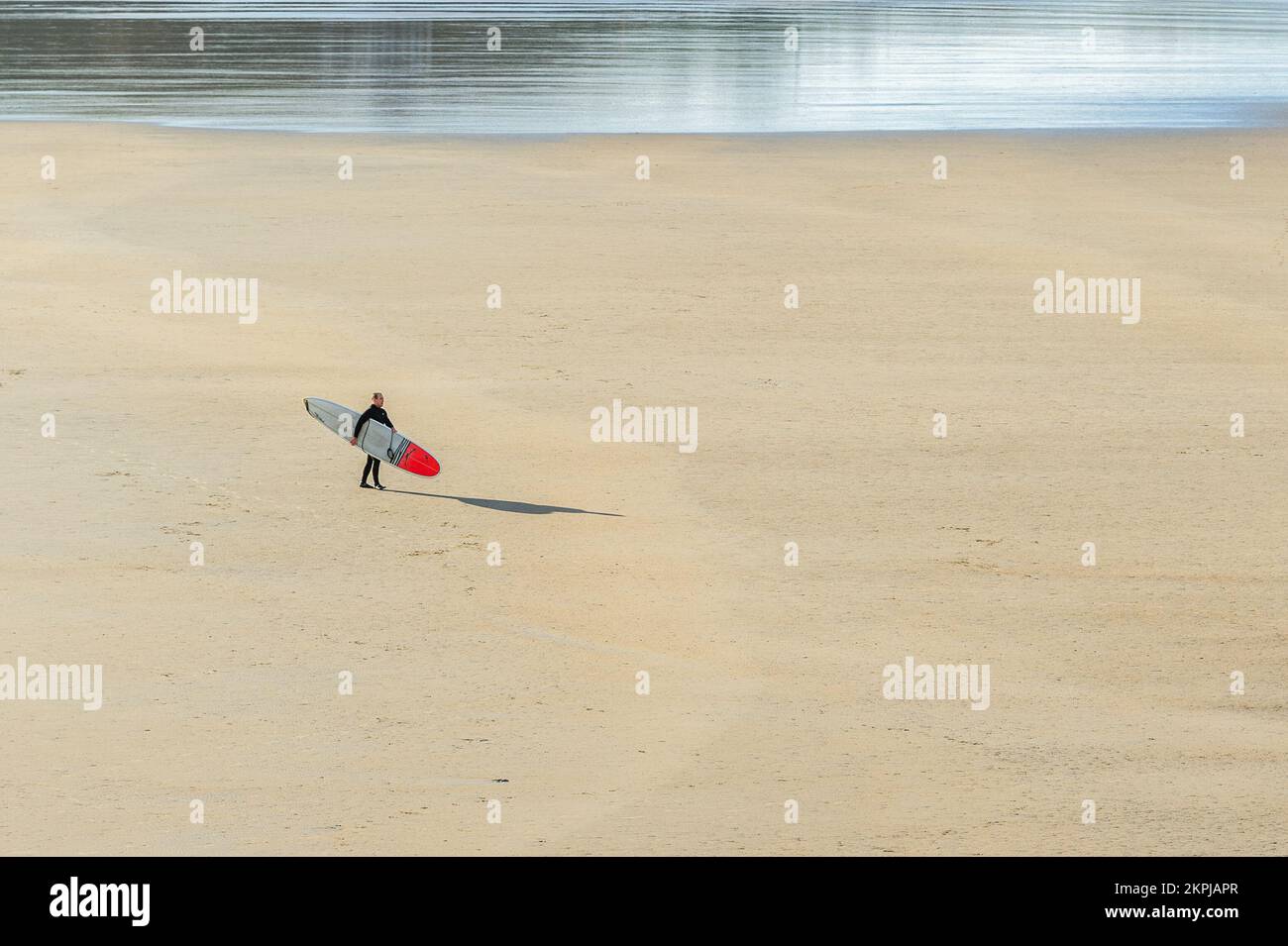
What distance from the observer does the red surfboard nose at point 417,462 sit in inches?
667

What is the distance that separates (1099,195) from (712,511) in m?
19.0

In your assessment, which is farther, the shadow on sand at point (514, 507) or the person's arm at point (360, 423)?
the person's arm at point (360, 423)

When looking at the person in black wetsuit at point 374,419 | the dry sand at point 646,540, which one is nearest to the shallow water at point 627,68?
the dry sand at point 646,540

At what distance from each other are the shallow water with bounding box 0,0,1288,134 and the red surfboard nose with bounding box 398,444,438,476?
83.2 ft

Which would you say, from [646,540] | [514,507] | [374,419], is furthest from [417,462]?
[646,540]

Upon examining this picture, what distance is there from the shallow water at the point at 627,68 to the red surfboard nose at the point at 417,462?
25.4 meters

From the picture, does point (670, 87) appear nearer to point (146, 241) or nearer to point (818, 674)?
point (146, 241)

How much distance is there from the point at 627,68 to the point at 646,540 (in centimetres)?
4234

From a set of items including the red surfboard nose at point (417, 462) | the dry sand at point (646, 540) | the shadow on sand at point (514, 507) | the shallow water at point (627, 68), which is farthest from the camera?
the shallow water at point (627, 68)

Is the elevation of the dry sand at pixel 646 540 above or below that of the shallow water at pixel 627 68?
below

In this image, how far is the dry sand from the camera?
11641mm

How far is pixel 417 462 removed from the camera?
17016 mm

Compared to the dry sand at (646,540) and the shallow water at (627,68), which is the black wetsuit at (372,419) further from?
the shallow water at (627,68)

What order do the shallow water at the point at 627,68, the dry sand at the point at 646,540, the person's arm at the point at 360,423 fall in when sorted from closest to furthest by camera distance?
the dry sand at the point at 646,540
the person's arm at the point at 360,423
the shallow water at the point at 627,68
